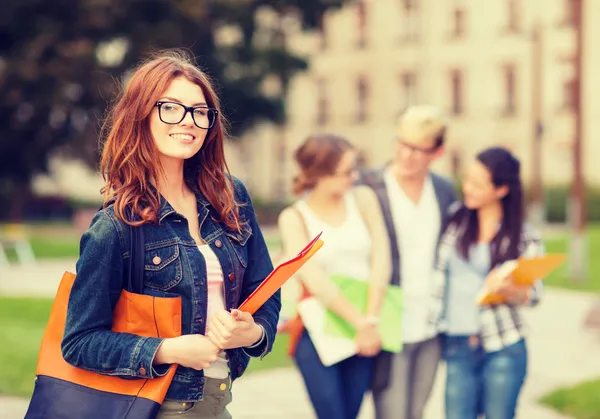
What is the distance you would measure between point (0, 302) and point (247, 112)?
16300 mm

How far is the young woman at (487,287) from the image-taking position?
15.6ft

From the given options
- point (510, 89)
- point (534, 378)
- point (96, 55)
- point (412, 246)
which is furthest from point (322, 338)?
point (510, 89)

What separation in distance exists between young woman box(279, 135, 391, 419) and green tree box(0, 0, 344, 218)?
48.7 ft

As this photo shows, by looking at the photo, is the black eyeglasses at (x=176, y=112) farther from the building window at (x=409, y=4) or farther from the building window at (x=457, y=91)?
the building window at (x=409, y=4)

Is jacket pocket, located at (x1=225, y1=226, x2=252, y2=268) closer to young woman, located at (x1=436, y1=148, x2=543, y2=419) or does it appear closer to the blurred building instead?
young woman, located at (x1=436, y1=148, x2=543, y2=419)

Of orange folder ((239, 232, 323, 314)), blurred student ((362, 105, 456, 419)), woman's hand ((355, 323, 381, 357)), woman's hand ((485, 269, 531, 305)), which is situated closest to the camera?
orange folder ((239, 232, 323, 314))

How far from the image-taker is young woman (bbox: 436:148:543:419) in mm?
4758

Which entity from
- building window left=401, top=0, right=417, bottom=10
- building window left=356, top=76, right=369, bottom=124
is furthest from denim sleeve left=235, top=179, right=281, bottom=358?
building window left=356, top=76, right=369, bottom=124

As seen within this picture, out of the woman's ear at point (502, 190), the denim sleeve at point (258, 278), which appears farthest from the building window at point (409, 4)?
the denim sleeve at point (258, 278)

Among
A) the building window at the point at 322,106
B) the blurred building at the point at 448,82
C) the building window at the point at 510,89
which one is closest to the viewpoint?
the blurred building at the point at 448,82

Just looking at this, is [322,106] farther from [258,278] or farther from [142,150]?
[142,150]

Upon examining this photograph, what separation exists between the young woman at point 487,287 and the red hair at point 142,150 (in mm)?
2128

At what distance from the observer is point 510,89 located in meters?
48.2

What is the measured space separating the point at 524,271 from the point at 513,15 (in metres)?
45.4
